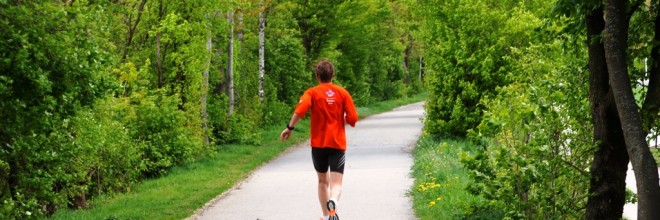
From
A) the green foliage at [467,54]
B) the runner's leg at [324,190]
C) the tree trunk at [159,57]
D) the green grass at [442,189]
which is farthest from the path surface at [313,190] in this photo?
the tree trunk at [159,57]

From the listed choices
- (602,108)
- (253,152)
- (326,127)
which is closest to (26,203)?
(326,127)

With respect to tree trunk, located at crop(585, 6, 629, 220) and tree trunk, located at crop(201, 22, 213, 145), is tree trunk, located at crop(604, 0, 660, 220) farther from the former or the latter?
tree trunk, located at crop(201, 22, 213, 145)

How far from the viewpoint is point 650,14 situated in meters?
8.55

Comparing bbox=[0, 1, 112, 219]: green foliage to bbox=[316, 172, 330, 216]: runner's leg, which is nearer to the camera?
bbox=[0, 1, 112, 219]: green foliage

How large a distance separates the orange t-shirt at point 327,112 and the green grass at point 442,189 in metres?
1.24

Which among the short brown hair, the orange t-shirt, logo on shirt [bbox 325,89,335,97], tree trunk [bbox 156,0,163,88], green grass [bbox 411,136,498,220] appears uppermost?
tree trunk [bbox 156,0,163,88]

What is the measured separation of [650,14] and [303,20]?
A: 29223 mm

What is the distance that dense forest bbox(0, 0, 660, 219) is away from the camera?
8.68m

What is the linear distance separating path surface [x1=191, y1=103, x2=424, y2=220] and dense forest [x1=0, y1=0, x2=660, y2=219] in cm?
171

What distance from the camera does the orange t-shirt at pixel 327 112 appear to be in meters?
9.95

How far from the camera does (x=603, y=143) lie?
8.77 m

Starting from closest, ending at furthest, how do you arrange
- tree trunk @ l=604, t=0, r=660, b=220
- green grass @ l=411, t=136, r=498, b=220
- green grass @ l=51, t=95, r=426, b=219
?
1. tree trunk @ l=604, t=0, r=660, b=220
2. green grass @ l=411, t=136, r=498, b=220
3. green grass @ l=51, t=95, r=426, b=219

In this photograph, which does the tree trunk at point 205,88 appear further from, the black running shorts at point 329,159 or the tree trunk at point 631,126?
the tree trunk at point 631,126

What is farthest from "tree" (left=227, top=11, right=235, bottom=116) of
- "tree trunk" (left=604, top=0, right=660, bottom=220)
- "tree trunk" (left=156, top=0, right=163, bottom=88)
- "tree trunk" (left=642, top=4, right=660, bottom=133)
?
"tree trunk" (left=604, top=0, right=660, bottom=220)
